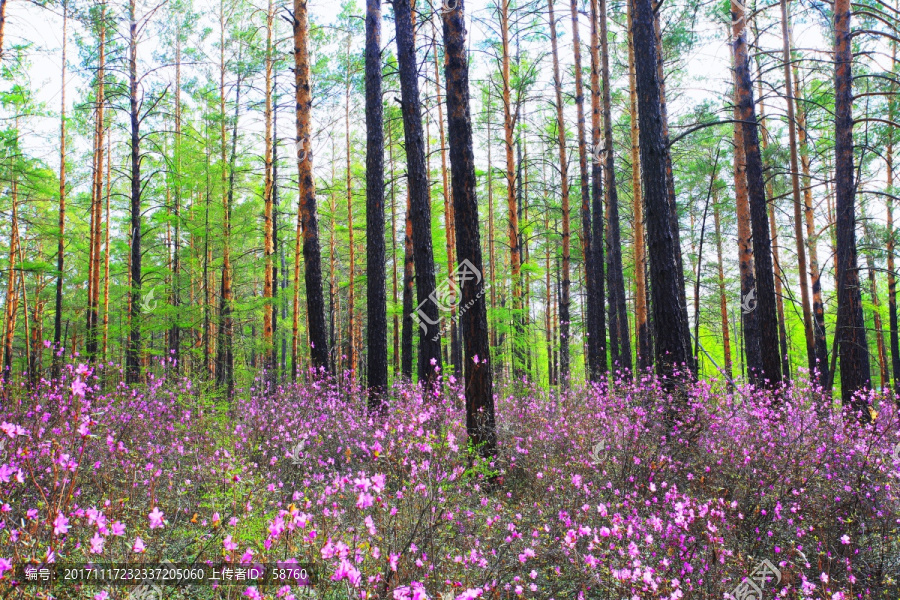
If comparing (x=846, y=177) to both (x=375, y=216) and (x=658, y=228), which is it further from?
(x=375, y=216)

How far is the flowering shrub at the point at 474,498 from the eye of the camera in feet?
7.91

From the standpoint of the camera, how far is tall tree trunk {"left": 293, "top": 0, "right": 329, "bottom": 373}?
8.44 m

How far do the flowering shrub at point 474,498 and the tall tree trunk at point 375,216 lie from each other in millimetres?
1747

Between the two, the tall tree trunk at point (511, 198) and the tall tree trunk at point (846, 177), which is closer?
the tall tree trunk at point (846, 177)

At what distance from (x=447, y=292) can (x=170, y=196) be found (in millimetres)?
13981

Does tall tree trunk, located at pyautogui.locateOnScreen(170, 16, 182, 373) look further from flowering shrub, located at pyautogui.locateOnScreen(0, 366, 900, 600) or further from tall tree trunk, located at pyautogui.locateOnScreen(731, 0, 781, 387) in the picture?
tall tree trunk, located at pyautogui.locateOnScreen(731, 0, 781, 387)

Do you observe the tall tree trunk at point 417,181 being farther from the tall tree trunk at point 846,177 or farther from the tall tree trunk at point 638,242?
the tall tree trunk at point 846,177

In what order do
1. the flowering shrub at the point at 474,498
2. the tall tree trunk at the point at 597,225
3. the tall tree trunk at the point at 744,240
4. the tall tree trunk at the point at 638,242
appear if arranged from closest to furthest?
the flowering shrub at the point at 474,498, the tall tree trunk at the point at 744,240, the tall tree trunk at the point at 638,242, the tall tree trunk at the point at 597,225

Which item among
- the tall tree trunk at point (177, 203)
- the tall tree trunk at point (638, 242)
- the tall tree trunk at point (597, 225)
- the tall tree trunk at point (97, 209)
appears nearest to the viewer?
the tall tree trunk at point (638, 242)

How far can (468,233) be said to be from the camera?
5.09 metres

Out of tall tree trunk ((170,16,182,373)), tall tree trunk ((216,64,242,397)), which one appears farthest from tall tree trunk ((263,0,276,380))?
tall tree trunk ((170,16,182,373))

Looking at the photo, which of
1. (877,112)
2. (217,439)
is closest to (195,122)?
(217,439)

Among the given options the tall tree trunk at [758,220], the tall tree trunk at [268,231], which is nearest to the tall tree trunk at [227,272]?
the tall tree trunk at [268,231]


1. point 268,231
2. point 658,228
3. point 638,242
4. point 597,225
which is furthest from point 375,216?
point 597,225
